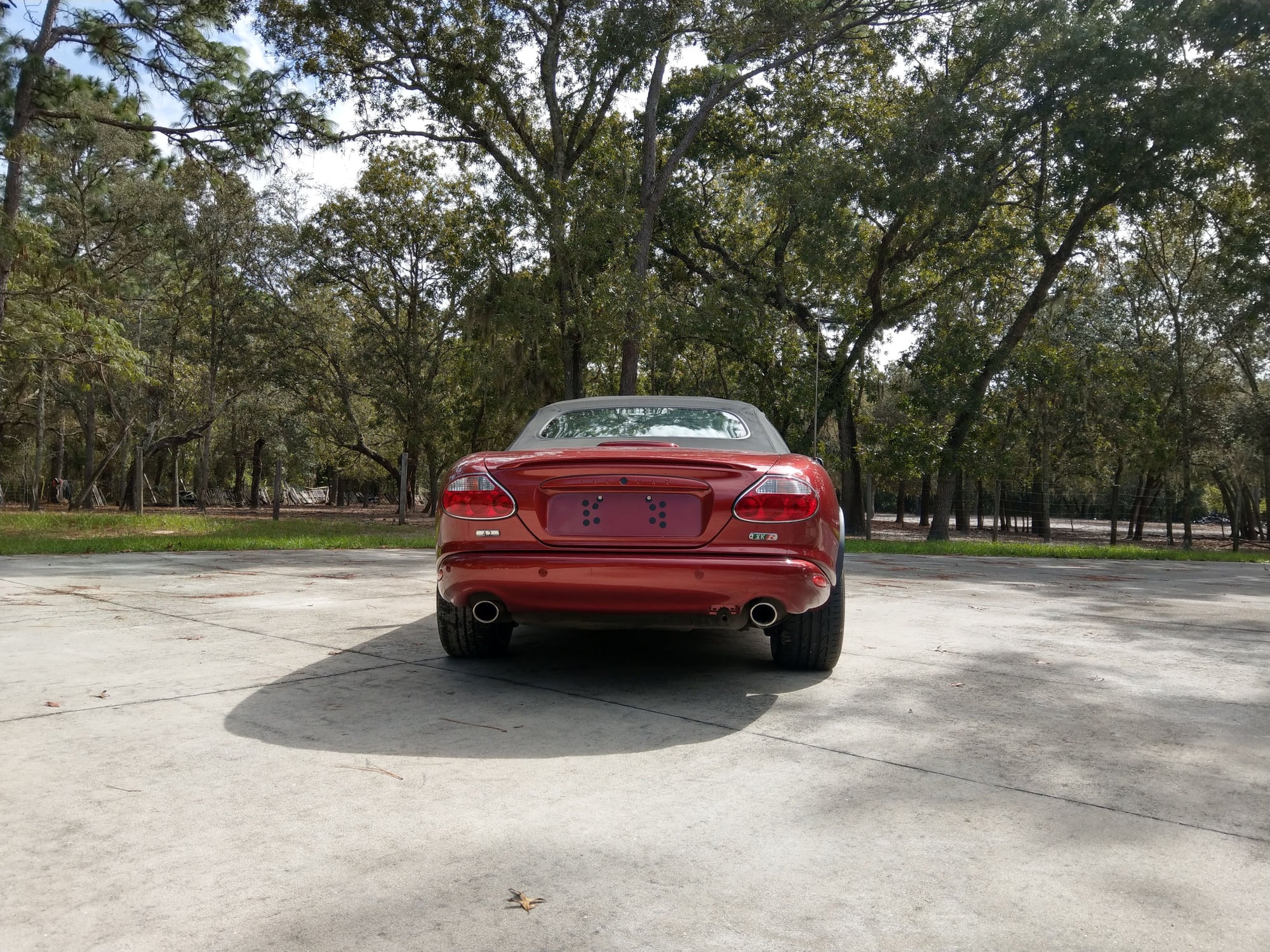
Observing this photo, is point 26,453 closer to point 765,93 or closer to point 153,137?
point 153,137

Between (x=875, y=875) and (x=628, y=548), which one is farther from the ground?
(x=628, y=548)

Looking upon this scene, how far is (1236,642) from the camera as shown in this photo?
5.61 meters

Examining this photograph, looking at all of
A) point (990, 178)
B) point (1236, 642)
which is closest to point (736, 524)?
point (1236, 642)

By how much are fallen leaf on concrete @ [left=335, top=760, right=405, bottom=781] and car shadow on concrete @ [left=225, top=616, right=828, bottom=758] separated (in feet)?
0.47

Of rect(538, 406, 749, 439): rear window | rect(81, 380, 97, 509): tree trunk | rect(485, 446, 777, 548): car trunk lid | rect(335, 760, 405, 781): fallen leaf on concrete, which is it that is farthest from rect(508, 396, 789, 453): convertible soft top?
rect(81, 380, 97, 509): tree trunk

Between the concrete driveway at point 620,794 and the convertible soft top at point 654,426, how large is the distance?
3.67ft

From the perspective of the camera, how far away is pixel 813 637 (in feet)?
14.3

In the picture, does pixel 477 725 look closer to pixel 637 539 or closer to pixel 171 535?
pixel 637 539

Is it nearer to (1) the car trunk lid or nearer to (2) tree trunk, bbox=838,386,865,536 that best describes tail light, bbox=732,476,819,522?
(1) the car trunk lid

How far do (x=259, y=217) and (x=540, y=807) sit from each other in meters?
28.9

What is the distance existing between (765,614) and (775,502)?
462 millimetres

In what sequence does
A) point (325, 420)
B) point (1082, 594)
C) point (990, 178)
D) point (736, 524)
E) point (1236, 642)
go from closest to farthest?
point (736, 524), point (1236, 642), point (1082, 594), point (990, 178), point (325, 420)

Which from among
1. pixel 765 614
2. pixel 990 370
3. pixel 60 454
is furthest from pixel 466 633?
pixel 60 454

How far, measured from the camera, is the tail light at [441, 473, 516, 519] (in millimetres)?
3943
